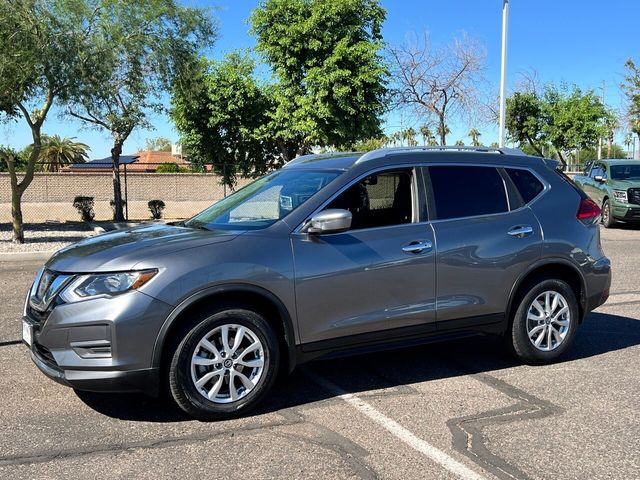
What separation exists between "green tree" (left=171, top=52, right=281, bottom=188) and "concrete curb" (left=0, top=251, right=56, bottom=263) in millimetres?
8831

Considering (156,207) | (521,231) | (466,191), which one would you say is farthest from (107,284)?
(156,207)

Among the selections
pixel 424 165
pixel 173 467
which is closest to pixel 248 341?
pixel 173 467

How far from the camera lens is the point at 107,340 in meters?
3.74

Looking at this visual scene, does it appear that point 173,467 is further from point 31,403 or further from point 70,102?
point 70,102

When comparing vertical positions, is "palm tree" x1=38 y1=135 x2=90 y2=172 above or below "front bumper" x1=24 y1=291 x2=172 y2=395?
above

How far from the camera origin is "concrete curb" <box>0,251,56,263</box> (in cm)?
1217

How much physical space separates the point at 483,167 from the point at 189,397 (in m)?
3.03

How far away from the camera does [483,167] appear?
5250 millimetres

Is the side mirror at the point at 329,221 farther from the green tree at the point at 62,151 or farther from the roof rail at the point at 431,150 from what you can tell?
the green tree at the point at 62,151

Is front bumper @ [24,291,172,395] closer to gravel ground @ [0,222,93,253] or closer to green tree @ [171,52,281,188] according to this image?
gravel ground @ [0,222,93,253]

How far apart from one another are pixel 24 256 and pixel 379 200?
992 centimetres

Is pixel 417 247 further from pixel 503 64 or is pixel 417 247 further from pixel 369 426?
pixel 503 64

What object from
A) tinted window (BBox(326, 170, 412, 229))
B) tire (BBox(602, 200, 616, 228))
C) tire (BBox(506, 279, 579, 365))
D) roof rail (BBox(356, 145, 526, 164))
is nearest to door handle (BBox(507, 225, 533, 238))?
tire (BBox(506, 279, 579, 365))

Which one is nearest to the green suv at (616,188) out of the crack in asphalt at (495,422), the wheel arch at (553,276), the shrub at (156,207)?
the wheel arch at (553,276)
